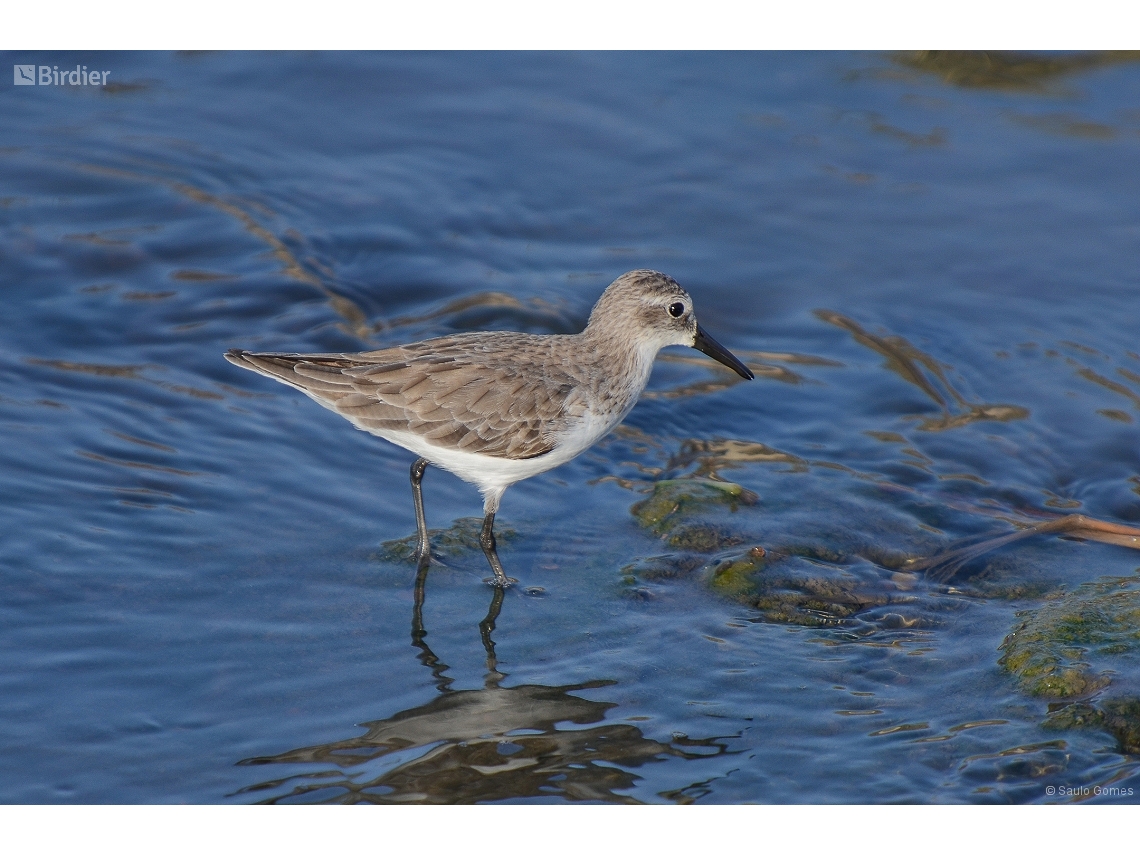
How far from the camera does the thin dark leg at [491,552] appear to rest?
22.5 ft

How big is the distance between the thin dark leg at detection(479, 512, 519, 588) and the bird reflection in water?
39.6 inches

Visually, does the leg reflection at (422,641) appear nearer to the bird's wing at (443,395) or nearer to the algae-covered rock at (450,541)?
the algae-covered rock at (450,541)

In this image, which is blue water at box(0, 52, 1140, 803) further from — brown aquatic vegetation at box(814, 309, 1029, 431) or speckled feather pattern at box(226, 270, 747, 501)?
speckled feather pattern at box(226, 270, 747, 501)

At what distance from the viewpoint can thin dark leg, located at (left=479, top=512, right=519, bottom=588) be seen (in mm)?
6871

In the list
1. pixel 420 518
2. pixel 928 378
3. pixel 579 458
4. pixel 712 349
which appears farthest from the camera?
pixel 928 378

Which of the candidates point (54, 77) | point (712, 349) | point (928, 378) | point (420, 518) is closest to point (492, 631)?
point (420, 518)

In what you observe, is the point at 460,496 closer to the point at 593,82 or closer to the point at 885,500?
the point at 885,500

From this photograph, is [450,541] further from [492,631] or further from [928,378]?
[928,378]

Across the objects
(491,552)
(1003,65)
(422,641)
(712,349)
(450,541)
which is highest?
(1003,65)

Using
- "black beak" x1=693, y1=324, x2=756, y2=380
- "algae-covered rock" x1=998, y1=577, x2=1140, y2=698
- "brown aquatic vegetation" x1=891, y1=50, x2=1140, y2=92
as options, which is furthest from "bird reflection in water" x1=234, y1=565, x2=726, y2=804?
"brown aquatic vegetation" x1=891, y1=50, x2=1140, y2=92

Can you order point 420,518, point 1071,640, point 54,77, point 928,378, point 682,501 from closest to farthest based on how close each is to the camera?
point 1071,640, point 420,518, point 682,501, point 928,378, point 54,77

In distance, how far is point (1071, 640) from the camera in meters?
5.98

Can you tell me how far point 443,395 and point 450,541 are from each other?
0.98 m

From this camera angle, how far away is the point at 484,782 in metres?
5.21
